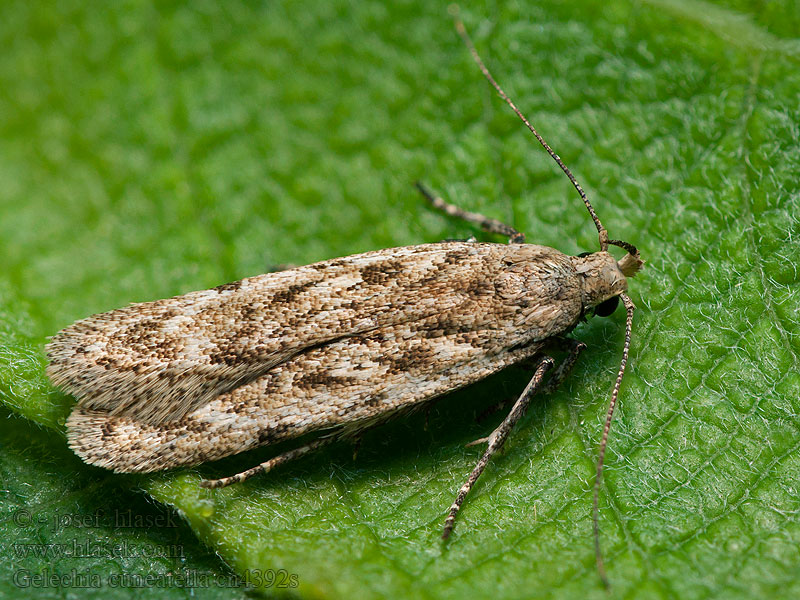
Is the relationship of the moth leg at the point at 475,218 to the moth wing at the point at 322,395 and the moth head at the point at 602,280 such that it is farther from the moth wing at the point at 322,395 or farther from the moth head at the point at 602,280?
the moth wing at the point at 322,395

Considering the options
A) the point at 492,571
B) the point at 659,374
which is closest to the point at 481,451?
the point at 492,571

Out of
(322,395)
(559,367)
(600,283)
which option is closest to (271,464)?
(322,395)

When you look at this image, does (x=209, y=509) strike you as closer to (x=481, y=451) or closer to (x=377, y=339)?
(x=377, y=339)

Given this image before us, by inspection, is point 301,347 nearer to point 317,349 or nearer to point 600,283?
point 317,349

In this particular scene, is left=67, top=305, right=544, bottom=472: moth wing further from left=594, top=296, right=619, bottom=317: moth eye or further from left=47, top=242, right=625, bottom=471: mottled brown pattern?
left=594, top=296, right=619, bottom=317: moth eye

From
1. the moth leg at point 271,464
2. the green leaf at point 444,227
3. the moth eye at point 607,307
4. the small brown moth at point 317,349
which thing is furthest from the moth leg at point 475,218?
the moth leg at point 271,464

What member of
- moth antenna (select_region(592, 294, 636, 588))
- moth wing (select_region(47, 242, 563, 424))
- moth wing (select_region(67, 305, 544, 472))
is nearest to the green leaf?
moth antenna (select_region(592, 294, 636, 588))
